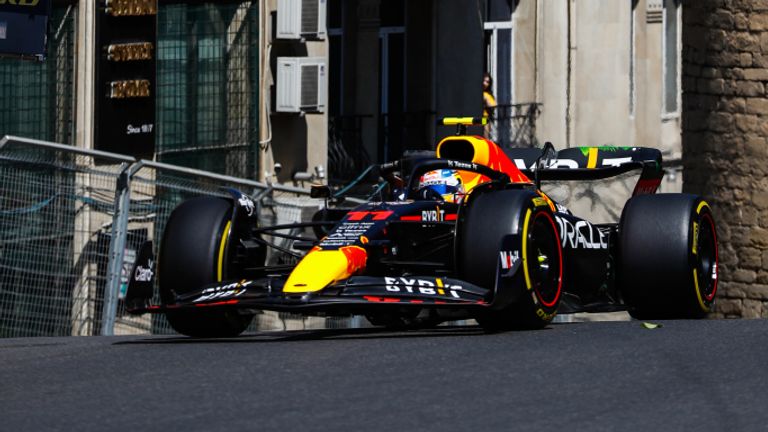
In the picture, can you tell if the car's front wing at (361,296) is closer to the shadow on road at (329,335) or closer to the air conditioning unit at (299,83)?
the shadow on road at (329,335)

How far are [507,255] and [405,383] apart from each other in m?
2.17

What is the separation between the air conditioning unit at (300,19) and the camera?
23.7m

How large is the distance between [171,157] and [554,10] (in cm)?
988

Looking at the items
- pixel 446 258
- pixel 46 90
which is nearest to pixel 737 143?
pixel 46 90

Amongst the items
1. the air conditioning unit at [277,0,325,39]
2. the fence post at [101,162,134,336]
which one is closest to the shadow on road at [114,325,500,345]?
the fence post at [101,162,134,336]

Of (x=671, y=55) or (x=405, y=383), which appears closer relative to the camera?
(x=405, y=383)

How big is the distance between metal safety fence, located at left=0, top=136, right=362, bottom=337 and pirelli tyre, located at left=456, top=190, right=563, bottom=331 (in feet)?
12.0

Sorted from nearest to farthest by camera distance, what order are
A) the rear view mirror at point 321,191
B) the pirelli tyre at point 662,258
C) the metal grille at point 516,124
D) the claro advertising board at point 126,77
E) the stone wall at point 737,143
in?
the rear view mirror at point 321,191 → the pirelli tyre at point 662,258 → the claro advertising board at point 126,77 → the stone wall at point 737,143 → the metal grille at point 516,124

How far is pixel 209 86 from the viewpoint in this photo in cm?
2288

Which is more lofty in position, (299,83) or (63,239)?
(299,83)

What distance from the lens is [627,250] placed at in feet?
40.4

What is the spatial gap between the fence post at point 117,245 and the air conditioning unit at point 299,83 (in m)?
9.58

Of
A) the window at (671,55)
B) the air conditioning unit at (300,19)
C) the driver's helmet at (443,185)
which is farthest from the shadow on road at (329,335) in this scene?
the window at (671,55)

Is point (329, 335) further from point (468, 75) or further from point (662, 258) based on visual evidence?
point (468, 75)
